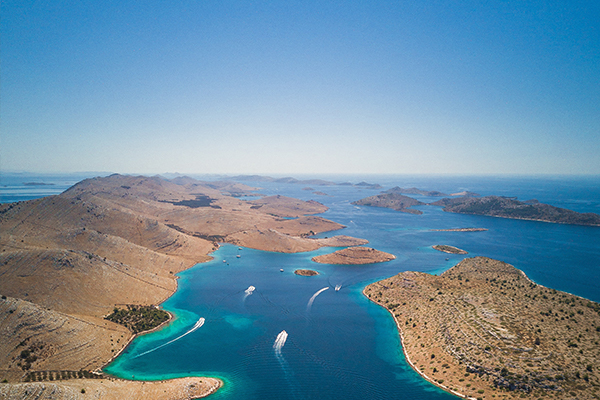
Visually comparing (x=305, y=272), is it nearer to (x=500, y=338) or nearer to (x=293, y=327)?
(x=293, y=327)

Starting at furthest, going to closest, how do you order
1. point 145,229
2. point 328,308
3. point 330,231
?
point 330,231 → point 145,229 → point 328,308

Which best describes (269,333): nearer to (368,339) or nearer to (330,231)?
(368,339)

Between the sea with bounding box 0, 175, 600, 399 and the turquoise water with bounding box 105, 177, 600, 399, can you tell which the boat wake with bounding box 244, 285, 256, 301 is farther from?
the turquoise water with bounding box 105, 177, 600, 399

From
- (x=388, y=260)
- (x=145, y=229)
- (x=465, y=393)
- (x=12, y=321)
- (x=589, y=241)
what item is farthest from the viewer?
(x=589, y=241)

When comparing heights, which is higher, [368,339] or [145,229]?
[145,229]

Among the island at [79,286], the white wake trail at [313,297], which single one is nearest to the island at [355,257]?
the island at [79,286]

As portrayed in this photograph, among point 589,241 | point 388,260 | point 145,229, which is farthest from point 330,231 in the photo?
point 589,241

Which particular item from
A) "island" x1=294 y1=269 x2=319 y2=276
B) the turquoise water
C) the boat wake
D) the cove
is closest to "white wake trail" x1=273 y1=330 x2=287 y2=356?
the cove
